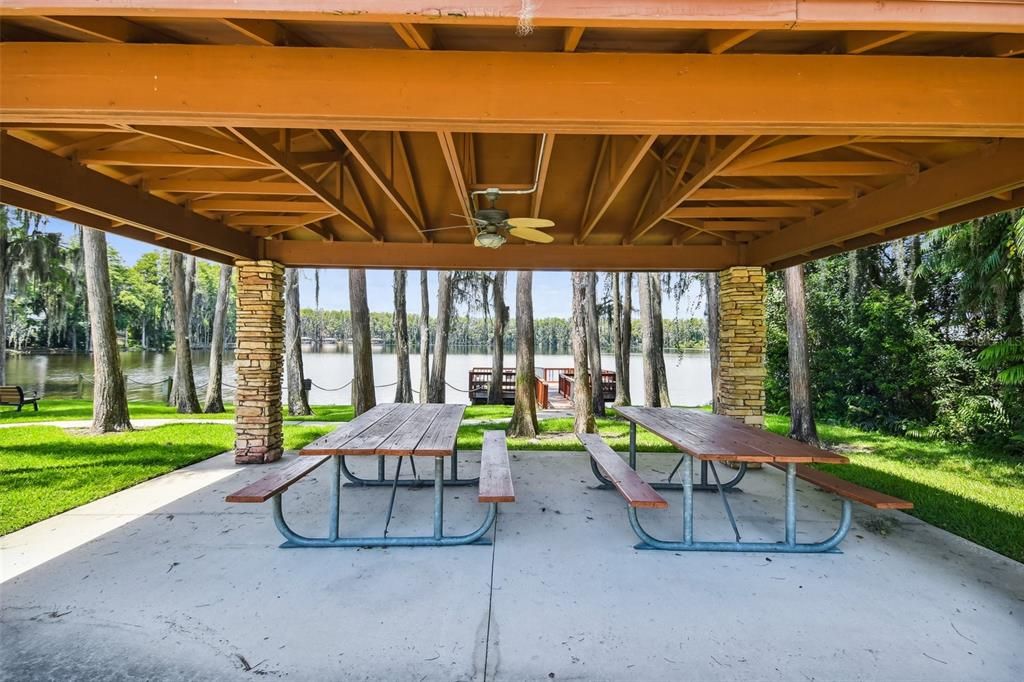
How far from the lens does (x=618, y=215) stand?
5.30 meters

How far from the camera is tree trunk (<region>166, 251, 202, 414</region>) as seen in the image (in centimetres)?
1066

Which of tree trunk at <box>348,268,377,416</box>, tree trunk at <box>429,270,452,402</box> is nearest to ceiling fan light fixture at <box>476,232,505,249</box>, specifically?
tree trunk at <box>348,268,377,416</box>

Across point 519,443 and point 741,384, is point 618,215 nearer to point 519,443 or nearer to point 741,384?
point 741,384

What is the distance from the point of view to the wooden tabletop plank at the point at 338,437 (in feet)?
9.84

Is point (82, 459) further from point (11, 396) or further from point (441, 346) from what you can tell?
point (441, 346)

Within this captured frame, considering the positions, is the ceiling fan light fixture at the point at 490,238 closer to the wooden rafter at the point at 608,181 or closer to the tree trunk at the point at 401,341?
the wooden rafter at the point at 608,181

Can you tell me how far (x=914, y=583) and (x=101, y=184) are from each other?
631 cm

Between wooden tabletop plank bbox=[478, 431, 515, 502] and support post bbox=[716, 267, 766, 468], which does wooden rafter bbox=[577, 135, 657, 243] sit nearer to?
support post bbox=[716, 267, 766, 468]

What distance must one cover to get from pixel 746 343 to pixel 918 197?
98.5 inches

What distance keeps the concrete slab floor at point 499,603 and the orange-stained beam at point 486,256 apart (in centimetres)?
299

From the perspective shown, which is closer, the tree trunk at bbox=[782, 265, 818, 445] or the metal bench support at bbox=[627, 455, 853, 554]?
the metal bench support at bbox=[627, 455, 853, 554]

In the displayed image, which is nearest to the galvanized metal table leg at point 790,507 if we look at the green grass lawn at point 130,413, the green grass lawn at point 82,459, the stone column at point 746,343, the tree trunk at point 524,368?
the stone column at point 746,343

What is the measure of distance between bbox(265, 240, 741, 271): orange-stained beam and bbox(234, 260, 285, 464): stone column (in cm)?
37

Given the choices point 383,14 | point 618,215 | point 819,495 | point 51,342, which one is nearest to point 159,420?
point 618,215
